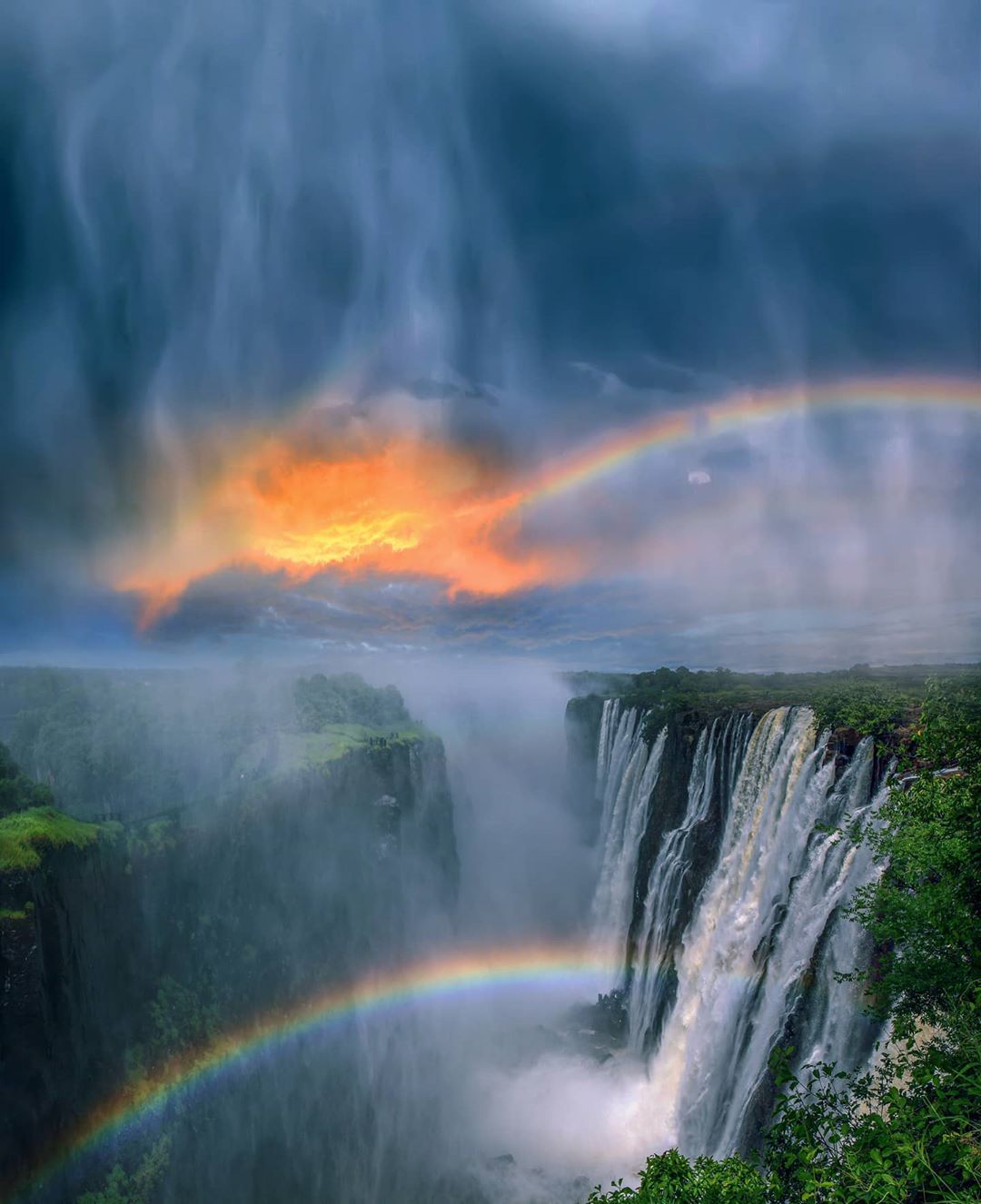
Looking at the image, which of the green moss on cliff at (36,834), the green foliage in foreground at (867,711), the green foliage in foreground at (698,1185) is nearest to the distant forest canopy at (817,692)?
the green foliage in foreground at (867,711)

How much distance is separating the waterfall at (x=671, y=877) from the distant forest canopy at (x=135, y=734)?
76.6 feet

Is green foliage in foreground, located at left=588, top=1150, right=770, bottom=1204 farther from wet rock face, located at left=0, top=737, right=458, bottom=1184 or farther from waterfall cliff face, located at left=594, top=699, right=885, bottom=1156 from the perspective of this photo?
wet rock face, located at left=0, top=737, right=458, bottom=1184

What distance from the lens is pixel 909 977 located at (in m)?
9.96

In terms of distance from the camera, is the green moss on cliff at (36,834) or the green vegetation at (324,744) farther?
the green vegetation at (324,744)

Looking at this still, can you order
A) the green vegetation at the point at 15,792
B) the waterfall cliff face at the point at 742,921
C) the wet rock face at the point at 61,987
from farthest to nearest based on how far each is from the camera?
the green vegetation at the point at 15,792 < the wet rock face at the point at 61,987 < the waterfall cliff face at the point at 742,921

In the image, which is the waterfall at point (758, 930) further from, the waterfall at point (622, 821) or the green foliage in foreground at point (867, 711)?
the waterfall at point (622, 821)

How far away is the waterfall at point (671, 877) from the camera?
92.0 ft

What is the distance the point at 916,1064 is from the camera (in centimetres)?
773

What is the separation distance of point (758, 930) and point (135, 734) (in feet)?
133

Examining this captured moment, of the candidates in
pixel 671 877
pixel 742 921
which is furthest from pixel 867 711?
pixel 671 877

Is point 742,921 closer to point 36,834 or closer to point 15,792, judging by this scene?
point 36,834

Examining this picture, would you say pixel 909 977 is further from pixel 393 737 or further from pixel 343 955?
pixel 393 737

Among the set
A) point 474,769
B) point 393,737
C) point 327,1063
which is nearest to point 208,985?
point 327,1063

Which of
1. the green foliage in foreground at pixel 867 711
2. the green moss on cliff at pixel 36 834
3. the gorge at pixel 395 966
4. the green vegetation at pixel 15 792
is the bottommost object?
the gorge at pixel 395 966
